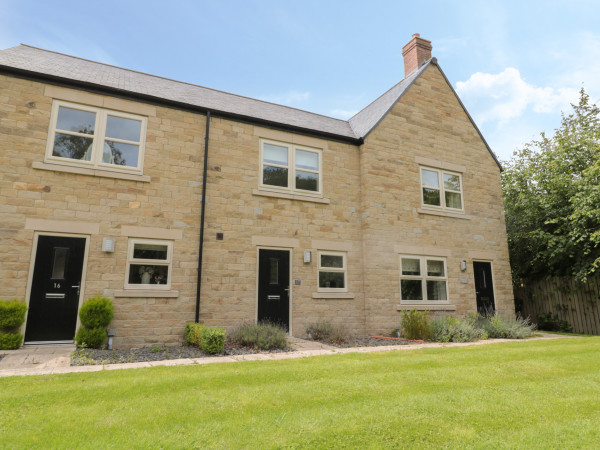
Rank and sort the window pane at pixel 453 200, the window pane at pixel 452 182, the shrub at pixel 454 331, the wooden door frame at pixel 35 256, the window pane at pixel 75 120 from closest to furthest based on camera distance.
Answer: the wooden door frame at pixel 35 256
the window pane at pixel 75 120
the shrub at pixel 454 331
the window pane at pixel 453 200
the window pane at pixel 452 182

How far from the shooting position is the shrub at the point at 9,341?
291 inches

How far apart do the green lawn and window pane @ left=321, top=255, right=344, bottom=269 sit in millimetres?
5071

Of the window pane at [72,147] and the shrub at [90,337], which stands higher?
the window pane at [72,147]

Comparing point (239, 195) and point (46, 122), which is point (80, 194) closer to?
point (46, 122)

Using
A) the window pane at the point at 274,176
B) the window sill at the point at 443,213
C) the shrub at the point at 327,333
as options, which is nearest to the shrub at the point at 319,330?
the shrub at the point at 327,333

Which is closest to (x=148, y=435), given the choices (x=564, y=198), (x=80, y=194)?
(x=80, y=194)

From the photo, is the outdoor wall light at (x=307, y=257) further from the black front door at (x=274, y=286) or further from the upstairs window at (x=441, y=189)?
the upstairs window at (x=441, y=189)

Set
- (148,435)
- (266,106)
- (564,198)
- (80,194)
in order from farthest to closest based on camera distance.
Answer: (564,198) → (266,106) → (80,194) → (148,435)

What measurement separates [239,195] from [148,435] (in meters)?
7.58

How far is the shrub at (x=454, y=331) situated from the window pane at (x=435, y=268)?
6.19ft

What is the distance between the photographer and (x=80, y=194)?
8781mm

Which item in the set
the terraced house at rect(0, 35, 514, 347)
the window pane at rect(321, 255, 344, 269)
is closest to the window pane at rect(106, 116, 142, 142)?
the terraced house at rect(0, 35, 514, 347)

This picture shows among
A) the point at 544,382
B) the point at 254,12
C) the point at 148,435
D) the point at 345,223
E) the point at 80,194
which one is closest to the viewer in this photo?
the point at 148,435

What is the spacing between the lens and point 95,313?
25.9ft
